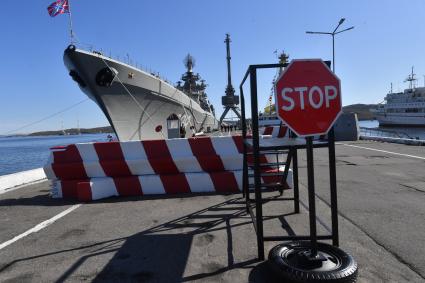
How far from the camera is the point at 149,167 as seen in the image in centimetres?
674

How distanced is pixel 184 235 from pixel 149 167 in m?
2.79

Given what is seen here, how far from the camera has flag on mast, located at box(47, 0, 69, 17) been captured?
622 inches

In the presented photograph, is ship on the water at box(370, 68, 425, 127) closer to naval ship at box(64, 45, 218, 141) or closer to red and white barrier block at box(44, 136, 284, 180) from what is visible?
naval ship at box(64, 45, 218, 141)

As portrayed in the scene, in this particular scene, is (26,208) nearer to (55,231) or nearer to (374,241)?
(55,231)

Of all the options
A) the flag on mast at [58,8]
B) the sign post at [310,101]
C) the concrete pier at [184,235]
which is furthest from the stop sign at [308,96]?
the flag on mast at [58,8]

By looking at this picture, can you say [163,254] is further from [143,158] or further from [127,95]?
[127,95]

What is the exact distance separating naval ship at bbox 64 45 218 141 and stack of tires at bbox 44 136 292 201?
12850mm

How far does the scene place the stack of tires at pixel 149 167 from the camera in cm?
666

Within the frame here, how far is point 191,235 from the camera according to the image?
4227mm

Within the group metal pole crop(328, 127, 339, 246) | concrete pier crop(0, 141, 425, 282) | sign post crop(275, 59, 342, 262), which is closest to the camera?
sign post crop(275, 59, 342, 262)

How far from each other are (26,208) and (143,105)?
17481 millimetres

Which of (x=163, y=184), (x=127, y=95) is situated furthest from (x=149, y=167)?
(x=127, y=95)

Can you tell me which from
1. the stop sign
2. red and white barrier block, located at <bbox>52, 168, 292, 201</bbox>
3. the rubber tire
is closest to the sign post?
the stop sign

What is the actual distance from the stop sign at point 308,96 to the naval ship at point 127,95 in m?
17.0
